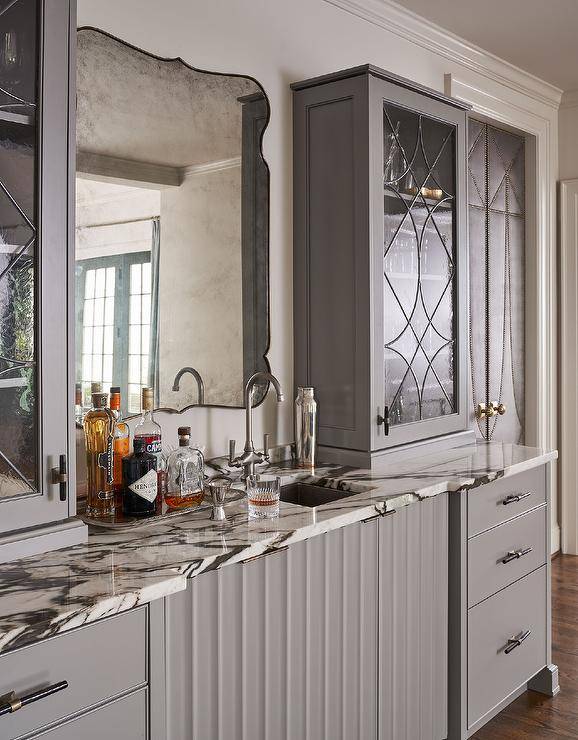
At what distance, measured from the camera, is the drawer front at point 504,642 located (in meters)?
2.41

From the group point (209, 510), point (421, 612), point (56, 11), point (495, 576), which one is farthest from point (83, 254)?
point (495, 576)

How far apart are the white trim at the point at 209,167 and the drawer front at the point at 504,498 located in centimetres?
129

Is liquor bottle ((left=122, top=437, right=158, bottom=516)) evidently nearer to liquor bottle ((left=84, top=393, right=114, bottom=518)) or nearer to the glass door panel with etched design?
liquor bottle ((left=84, top=393, right=114, bottom=518))

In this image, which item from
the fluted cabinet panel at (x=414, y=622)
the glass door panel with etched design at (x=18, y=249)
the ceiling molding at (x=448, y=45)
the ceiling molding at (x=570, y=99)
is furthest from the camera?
the ceiling molding at (x=570, y=99)

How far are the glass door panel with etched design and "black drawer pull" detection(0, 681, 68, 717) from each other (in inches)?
15.8

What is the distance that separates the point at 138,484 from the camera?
1.87 meters

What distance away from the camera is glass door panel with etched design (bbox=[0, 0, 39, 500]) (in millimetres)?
1492

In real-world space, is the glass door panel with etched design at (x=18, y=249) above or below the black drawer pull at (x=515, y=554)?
above

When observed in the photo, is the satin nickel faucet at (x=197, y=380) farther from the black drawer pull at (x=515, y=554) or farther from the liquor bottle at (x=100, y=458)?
the black drawer pull at (x=515, y=554)

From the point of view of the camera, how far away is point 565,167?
14.1ft

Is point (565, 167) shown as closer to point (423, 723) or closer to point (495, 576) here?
point (495, 576)

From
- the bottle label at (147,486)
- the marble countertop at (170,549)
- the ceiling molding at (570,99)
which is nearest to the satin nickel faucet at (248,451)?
the marble countertop at (170,549)

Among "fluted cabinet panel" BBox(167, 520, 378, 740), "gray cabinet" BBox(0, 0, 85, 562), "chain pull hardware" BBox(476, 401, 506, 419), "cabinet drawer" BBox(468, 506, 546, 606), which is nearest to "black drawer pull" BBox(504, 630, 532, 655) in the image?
"cabinet drawer" BBox(468, 506, 546, 606)

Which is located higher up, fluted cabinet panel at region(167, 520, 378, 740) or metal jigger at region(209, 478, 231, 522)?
metal jigger at region(209, 478, 231, 522)
